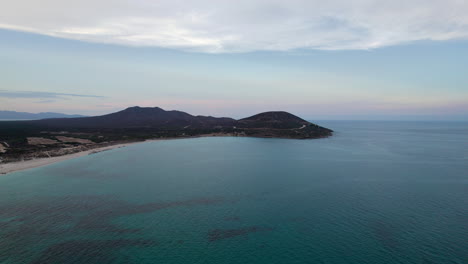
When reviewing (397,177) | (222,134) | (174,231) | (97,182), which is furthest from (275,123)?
(174,231)

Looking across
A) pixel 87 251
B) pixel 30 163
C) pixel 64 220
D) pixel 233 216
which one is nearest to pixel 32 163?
pixel 30 163

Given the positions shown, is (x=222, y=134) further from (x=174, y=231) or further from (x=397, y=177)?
(x=174, y=231)

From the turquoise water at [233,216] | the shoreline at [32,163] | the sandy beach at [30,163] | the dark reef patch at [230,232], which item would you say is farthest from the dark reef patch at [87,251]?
the sandy beach at [30,163]

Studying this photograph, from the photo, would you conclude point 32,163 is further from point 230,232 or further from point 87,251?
point 230,232

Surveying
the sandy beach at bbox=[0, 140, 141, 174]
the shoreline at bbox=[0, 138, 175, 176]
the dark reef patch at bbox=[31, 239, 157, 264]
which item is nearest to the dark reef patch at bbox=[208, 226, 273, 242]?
the dark reef patch at bbox=[31, 239, 157, 264]

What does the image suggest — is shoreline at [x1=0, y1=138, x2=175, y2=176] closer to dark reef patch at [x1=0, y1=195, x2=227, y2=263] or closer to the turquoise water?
the turquoise water

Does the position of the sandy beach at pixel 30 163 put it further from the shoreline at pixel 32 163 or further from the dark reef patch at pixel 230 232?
the dark reef patch at pixel 230 232

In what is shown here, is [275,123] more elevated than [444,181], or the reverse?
[275,123]

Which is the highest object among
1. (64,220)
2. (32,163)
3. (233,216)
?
(32,163)
